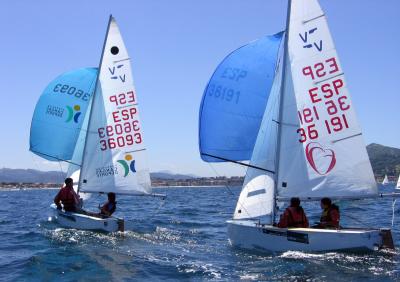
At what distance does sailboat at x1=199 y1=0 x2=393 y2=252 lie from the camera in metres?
13.5

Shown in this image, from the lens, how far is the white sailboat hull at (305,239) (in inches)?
481

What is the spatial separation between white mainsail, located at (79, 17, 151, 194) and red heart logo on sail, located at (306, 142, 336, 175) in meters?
6.98

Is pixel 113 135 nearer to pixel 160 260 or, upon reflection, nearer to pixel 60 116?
pixel 60 116

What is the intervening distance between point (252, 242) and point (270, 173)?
1.98 metres

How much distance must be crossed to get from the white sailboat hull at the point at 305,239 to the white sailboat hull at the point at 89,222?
427 cm

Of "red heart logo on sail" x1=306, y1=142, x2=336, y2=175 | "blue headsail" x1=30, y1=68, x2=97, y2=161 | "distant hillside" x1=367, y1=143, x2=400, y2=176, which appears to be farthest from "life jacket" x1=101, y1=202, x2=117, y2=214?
"distant hillside" x1=367, y1=143, x2=400, y2=176

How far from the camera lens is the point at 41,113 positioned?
20.4 m

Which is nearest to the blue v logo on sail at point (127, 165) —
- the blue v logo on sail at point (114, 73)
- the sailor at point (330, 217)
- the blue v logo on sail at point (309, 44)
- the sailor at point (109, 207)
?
the sailor at point (109, 207)

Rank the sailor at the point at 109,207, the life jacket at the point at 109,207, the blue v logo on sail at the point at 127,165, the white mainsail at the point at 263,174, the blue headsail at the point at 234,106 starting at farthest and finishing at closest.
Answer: the blue v logo on sail at the point at 127,165 < the life jacket at the point at 109,207 < the sailor at the point at 109,207 < the blue headsail at the point at 234,106 < the white mainsail at the point at 263,174

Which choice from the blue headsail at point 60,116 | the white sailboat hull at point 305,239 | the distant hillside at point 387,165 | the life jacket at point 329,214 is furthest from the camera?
the distant hillside at point 387,165

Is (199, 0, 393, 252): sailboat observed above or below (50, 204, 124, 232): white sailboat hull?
above

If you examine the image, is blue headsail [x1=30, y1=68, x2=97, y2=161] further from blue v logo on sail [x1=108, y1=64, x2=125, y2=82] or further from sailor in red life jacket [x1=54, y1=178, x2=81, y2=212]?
sailor in red life jacket [x1=54, y1=178, x2=81, y2=212]

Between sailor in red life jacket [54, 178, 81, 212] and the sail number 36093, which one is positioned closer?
sailor in red life jacket [54, 178, 81, 212]

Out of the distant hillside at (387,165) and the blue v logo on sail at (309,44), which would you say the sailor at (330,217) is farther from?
the distant hillside at (387,165)
